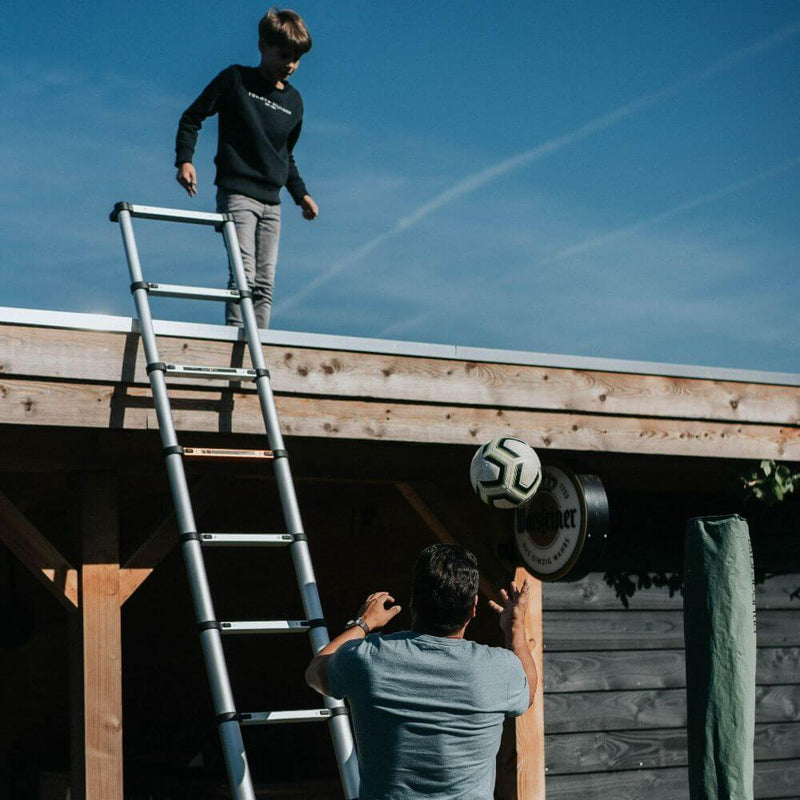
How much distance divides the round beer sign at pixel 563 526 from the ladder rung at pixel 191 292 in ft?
6.12

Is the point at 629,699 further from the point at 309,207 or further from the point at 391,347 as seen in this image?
the point at 309,207

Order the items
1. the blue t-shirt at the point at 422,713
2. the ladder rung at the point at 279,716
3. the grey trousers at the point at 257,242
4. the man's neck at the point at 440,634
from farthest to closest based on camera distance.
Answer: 1. the grey trousers at the point at 257,242
2. the ladder rung at the point at 279,716
3. the man's neck at the point at 440,634
4. the blue t-shirt at the point at 422,713

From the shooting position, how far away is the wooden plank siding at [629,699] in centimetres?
735

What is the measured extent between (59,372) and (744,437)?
370cm

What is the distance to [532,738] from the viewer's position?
674cm

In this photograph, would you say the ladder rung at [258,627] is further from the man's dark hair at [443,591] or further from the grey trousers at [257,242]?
the grey trousers at [257,242]

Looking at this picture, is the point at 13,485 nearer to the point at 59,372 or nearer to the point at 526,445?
the point at 59,372

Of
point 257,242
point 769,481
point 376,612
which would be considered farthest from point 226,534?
point 769,481

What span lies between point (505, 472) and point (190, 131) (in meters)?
2.17

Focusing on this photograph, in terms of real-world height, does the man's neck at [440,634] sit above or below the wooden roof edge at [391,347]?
below

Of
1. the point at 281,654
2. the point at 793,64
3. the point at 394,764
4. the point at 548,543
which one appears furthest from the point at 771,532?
the point at 793,64

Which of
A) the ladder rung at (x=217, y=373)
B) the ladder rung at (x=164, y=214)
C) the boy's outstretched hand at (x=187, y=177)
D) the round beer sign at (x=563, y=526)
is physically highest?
the boy's outstretched hand at (x=187, y=177)

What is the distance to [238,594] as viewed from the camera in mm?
10086

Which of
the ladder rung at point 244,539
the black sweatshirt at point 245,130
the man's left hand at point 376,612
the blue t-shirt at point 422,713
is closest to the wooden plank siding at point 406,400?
the ladder rung at point 244,539
